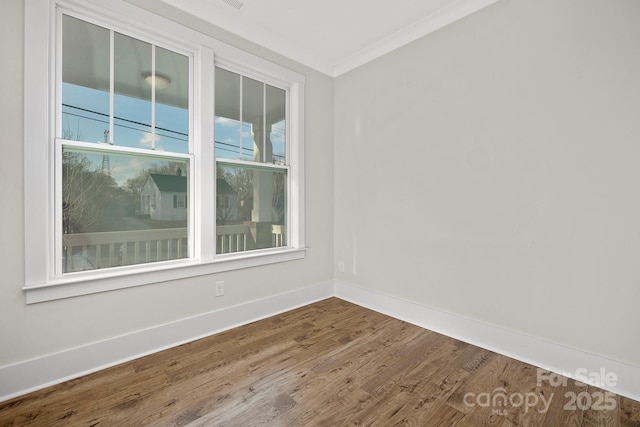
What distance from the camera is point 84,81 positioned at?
6.47 ft

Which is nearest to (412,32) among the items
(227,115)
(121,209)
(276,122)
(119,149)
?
(276,122)

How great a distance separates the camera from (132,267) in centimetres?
213

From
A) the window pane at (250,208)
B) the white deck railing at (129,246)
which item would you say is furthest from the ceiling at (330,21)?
the white deck railing at (129,246)

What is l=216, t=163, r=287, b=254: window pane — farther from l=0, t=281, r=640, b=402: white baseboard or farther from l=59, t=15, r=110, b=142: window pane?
l=59, t=15, r=110, b=142: window pane

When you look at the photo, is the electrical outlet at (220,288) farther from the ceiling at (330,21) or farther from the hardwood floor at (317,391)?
the ceiling at (330,21)

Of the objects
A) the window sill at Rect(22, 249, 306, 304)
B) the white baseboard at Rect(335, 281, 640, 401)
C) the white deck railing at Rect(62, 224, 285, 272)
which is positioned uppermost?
the white deck railing at Rect(62, 224, 285, 272)

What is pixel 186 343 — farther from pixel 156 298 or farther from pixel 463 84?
pixel 463 84

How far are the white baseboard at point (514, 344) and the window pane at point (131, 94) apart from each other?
2.59 metres

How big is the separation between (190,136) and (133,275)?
1.18 meters

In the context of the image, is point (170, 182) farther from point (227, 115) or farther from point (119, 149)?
point (227, 115)

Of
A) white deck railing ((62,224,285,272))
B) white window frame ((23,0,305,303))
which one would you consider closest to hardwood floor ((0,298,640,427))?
white window frame ((23,0,305,303))

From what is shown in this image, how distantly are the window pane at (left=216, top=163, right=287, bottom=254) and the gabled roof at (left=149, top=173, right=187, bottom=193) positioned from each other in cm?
30

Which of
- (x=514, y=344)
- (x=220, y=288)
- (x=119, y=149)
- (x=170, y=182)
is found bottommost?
(x=514, y=344)

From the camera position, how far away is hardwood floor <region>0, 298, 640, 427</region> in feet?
5.00
